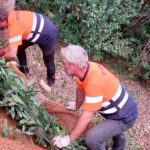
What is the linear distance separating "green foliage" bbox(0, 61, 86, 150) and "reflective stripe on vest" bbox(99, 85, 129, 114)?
0.52 m

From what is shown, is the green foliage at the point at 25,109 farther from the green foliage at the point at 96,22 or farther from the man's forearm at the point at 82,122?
the green foliage at the point at 96,22

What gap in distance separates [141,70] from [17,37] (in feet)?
13.5

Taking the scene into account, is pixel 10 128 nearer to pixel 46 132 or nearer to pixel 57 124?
pixel 46 132

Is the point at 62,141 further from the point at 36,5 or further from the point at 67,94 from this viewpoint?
the point at 36,5

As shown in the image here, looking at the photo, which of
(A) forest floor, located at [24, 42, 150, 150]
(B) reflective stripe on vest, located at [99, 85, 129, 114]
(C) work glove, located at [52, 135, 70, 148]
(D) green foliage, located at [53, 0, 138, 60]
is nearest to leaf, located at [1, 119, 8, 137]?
(C) work glove, located at [52, 135, 70, 148]

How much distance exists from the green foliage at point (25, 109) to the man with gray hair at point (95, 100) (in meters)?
0.19

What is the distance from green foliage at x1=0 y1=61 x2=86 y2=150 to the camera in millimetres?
4176

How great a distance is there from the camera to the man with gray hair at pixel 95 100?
396 centimetres

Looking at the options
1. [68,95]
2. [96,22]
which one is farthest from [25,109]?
[96,22]

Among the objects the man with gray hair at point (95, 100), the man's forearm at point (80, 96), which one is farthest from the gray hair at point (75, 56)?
the man's forearm at point (80, 96)

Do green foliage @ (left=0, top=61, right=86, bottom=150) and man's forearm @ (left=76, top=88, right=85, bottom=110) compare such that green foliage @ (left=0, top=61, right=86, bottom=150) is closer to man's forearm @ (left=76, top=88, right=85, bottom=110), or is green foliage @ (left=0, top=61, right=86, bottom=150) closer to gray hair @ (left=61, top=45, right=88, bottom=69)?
man's forearm @ (left=76, top=88, right=85, bottom=110)

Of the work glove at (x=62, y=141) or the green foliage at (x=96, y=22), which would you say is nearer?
the work glove at (x=62, y=141)

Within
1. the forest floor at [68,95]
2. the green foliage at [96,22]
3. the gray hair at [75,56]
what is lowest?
the forest floor at [68,95]

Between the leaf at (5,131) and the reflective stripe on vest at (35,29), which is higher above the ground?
the reflective stripe on vest at (35,29)
